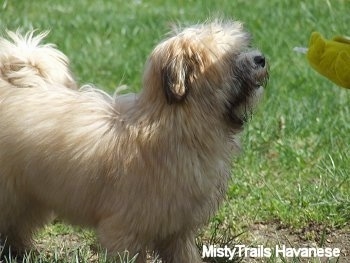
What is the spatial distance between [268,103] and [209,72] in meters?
2.64

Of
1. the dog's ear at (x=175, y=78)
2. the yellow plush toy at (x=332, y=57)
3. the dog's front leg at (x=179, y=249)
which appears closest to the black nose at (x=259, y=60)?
the dog's ear at (x=175, y=78)

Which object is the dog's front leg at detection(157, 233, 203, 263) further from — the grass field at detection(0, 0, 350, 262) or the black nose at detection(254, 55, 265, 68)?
the black nose at detection(254, 55, 265, 68)

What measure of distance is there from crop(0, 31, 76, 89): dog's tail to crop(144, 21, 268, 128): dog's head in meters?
0.79

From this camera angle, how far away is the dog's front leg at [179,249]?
4.62 meters

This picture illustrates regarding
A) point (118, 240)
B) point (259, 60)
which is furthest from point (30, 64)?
point (259, 60)

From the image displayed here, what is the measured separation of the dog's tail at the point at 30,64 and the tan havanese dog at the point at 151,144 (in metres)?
0.21

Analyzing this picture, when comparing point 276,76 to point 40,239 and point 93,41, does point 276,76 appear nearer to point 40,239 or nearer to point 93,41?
point 93,41

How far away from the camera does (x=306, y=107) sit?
269 inches

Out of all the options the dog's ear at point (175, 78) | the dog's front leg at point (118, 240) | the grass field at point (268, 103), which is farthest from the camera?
the grass field at point (268, 103)

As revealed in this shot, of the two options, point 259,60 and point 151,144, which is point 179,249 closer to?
point 151,144

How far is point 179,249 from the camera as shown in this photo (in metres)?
4.65

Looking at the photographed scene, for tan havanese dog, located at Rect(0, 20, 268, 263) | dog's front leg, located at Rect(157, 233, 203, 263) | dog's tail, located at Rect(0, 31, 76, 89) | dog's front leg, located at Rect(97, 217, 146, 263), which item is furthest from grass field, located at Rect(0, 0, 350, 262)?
dog's tail, located at Rect(0, 31, 76, 89)

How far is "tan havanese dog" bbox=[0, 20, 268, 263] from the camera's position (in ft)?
14.1

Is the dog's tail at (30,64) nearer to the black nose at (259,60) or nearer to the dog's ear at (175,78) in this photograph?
the dog's ear at (175,78)
